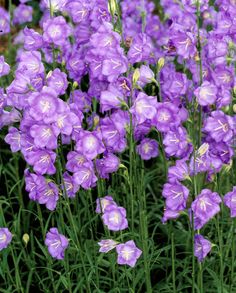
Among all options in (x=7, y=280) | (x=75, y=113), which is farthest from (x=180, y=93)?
(x=7, y=280)

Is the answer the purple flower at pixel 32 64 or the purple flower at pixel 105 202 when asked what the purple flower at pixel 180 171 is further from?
the purple flower at pixel 32 64

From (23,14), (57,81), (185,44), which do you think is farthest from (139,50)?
(23,14)

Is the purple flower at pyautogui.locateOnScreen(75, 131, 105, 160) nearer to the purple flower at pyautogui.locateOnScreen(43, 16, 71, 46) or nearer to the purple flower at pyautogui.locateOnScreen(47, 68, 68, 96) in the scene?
the purple flower at pyautogui.locateOnScreen(47, 68, 68, 96)

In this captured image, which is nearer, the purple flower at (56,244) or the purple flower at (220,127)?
the purple flower at (220,127)

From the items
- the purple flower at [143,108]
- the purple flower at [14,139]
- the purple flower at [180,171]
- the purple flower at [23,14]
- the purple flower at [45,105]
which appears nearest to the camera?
the purple flower at [45,105]

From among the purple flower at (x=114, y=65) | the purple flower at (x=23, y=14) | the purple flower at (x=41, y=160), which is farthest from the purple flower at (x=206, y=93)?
the purple flower at (x=23, y=14)

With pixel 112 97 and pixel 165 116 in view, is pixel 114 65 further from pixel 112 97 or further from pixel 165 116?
pixel 165 116
